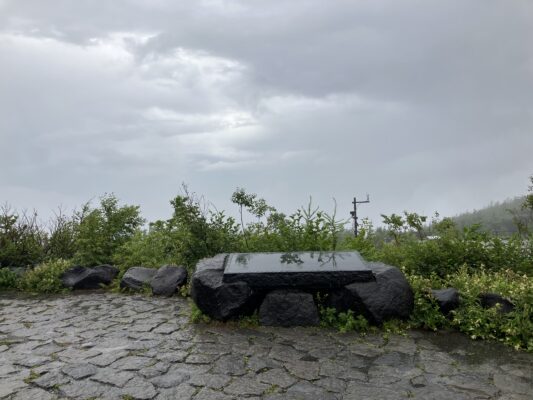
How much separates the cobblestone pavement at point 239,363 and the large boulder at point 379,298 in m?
0.37

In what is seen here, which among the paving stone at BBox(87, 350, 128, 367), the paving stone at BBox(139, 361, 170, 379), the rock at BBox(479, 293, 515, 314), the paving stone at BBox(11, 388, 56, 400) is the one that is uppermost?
the rock at BBox(479, 293, 515, 314)

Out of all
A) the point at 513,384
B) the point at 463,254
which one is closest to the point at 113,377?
the point at 513,384

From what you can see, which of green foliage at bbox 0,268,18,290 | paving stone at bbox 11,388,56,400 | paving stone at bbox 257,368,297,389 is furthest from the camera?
green foliage at bbox 0,268,18,290

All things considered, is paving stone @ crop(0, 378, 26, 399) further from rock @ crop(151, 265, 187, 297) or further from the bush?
the bush

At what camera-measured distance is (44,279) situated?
959 cm

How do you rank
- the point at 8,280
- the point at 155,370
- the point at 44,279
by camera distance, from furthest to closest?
the point at 8,280 < the point at 44,279 < the point at 155,370

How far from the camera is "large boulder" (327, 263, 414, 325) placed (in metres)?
6.29

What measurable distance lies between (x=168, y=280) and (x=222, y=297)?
2.60 m

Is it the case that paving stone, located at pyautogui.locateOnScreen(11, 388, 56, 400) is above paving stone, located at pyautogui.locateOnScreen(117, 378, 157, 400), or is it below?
above

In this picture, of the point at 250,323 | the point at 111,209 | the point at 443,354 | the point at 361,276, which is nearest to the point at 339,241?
the point at 361,276

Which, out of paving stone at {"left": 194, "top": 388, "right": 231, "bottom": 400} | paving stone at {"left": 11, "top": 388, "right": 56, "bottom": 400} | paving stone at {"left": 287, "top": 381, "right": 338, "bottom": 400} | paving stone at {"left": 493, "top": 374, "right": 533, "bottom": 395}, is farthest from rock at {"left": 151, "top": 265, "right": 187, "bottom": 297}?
paving stone at {"left": 493, "top": 374, "right": 533, "bottom": 395}

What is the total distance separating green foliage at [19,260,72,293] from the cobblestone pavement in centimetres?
266

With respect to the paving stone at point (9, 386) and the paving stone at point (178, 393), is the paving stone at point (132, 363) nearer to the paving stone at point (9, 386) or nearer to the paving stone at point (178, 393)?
the paving stone at point (178, 393)

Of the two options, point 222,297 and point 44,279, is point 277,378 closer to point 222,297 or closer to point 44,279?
point 222,297
